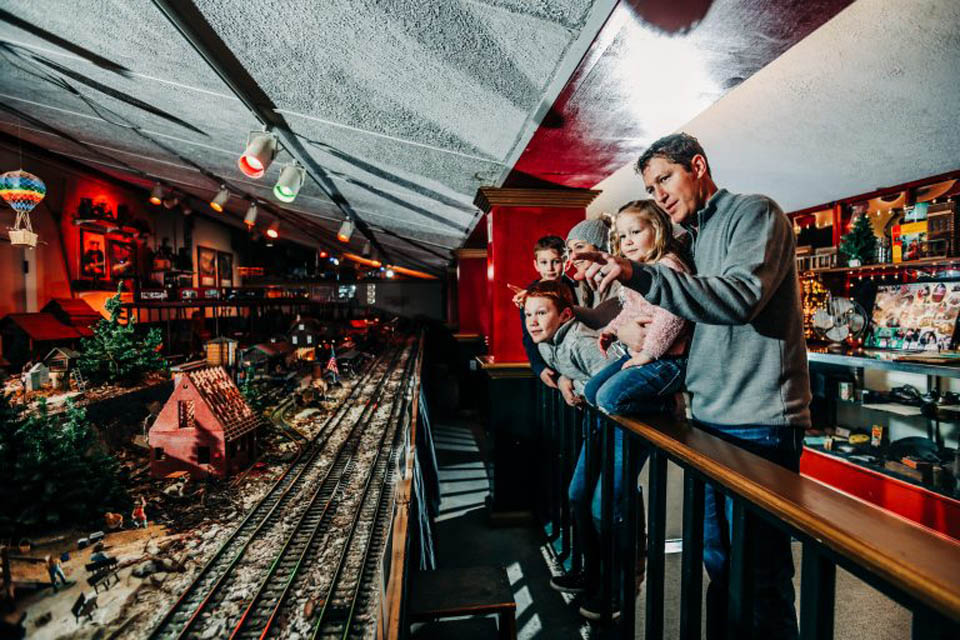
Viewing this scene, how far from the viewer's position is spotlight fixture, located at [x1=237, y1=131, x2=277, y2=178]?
11.6 ft

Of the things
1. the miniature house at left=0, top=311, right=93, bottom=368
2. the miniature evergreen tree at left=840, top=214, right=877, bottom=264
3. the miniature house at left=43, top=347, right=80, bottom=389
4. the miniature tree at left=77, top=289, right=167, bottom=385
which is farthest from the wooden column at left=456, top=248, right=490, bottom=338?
the miniature house at left=0, top=311, right=93, bottom=368

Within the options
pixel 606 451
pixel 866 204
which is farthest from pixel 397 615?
pixel 866 204

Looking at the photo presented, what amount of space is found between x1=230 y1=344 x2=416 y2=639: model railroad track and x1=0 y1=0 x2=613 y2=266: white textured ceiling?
107 inches

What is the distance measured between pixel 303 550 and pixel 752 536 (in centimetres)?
252

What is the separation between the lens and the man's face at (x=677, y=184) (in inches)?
64.8

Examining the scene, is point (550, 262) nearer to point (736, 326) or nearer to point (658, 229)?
point (658, 229)

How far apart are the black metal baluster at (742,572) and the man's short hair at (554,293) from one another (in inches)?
61.2

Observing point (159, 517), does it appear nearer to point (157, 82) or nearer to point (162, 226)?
point (157, 82)

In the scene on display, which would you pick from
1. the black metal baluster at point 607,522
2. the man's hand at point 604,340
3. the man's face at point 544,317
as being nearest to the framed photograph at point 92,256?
the man's face at point 544,317

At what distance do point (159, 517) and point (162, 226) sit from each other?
15812mm

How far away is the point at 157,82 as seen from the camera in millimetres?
3488

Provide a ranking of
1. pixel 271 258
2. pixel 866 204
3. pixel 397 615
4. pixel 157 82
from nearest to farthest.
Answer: pixel 397 615, pixel 157 82, pixel 866 204, pixel 271 258

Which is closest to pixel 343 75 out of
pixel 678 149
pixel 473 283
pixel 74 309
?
pixel 678 149

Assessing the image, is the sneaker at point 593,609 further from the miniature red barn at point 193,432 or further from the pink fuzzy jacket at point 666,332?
the miniature red barn at point 193,432
